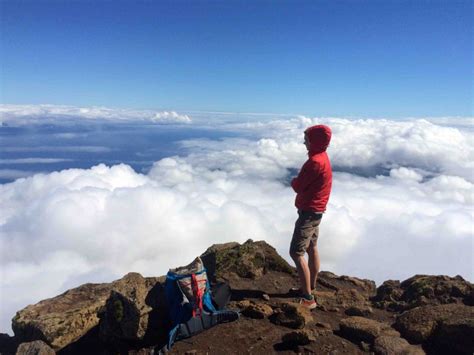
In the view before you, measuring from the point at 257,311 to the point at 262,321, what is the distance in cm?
21

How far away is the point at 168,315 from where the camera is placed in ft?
23.7

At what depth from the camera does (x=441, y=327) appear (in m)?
6.48

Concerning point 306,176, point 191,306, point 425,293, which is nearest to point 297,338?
point 191,306

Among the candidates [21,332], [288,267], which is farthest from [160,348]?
[288,267]

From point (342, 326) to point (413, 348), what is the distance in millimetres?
1251

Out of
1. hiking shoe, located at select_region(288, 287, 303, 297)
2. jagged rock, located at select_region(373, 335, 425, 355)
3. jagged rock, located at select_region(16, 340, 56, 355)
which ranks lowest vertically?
jagged rock, located at select_region(16, 340, 56, 355)

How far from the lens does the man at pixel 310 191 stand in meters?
7.13

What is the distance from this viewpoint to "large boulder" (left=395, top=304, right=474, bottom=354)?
6.12m

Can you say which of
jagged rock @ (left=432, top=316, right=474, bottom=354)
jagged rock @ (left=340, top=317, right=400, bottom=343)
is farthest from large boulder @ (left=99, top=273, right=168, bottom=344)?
jagged rock @ (left=432, top=316, right=474, bottom=354)

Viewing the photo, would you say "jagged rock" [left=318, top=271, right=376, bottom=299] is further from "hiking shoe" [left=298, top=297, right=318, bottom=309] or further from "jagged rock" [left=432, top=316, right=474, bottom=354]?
"jagged rock" [left=432, top=316, right=474, bottom=354]

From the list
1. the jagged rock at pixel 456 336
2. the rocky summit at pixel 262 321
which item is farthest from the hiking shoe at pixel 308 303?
the jagged rock at pixel 456 336

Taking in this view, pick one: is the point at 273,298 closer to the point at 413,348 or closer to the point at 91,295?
the point at 413,348

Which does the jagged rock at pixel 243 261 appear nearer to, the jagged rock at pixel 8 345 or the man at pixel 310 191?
the man at pixel 310 191

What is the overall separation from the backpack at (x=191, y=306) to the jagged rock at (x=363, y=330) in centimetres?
213
